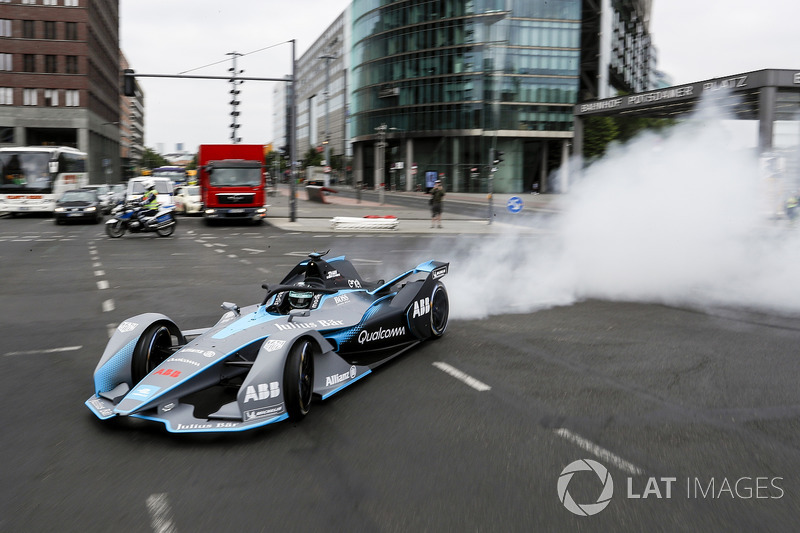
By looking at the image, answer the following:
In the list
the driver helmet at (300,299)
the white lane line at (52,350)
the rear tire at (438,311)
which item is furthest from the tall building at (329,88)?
the driver helmet at (300,299)

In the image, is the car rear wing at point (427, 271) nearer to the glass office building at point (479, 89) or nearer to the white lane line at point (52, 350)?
the white lane line at point (52, 350)

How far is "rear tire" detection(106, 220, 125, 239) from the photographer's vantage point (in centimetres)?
2320

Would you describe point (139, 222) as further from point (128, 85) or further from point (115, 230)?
point (128, 85)

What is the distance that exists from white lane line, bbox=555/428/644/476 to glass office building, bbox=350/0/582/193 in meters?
56.3

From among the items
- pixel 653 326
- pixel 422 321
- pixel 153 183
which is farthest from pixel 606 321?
pixel 153 183

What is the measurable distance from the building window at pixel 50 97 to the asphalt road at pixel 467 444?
227 ft

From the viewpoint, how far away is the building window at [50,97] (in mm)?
68000

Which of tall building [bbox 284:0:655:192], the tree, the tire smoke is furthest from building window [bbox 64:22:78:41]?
the tire smoke

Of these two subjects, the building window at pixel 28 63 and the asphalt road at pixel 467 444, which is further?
the building window at pixel 28 63

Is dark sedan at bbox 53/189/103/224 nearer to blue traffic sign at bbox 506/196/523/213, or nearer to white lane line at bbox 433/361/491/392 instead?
blue traffic sign at bbox 506/196/523/213

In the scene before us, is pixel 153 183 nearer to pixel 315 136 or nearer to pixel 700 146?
pixel 700 146

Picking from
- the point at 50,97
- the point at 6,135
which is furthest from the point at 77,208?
the point at 50,97

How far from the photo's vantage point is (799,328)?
8.56 meters

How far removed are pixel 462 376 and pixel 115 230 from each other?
20184mm
